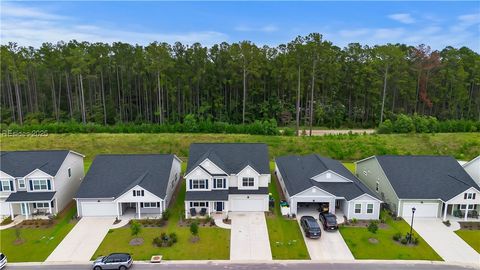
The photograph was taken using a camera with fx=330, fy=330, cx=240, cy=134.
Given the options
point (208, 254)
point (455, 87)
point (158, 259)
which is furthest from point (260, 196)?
point (455, 87)

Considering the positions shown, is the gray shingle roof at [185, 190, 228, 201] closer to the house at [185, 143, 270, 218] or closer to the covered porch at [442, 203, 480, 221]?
the house at [185, 143, 270, 218]

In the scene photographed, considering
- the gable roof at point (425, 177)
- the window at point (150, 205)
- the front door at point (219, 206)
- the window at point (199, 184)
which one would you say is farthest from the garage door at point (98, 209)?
the gable roof at point (425, 177)

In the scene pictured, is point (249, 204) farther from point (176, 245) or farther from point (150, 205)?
point (150, 205)

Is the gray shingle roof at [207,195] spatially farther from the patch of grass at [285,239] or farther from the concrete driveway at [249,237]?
the patch of grass at [285,239]

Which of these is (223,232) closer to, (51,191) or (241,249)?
(241,249)

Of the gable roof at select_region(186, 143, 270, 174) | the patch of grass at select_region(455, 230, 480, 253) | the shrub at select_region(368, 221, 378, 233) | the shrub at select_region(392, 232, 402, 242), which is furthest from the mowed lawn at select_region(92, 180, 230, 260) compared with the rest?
the patch of grass at select_region(455, 230, 480, 253)
